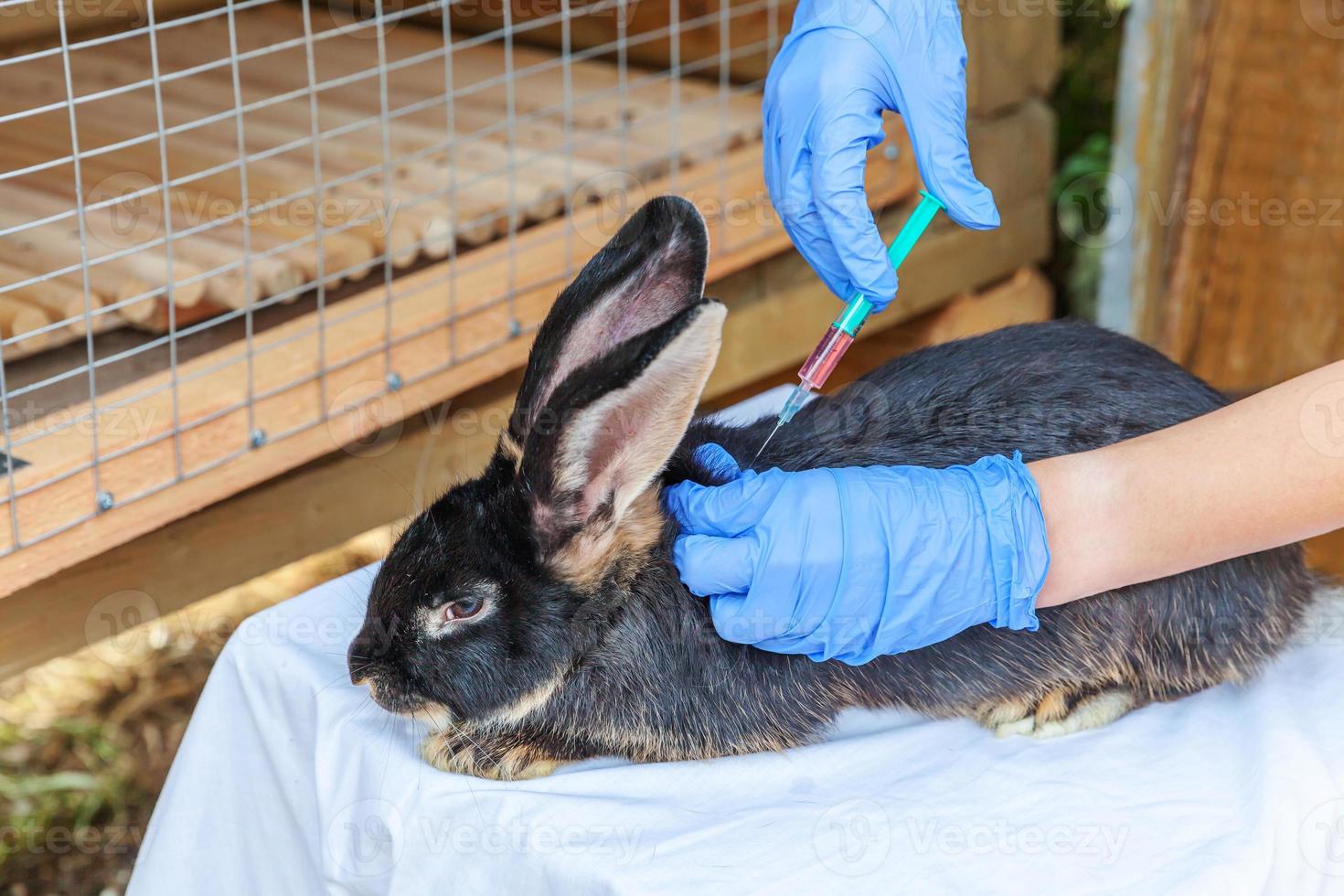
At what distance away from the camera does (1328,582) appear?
6.29 ft

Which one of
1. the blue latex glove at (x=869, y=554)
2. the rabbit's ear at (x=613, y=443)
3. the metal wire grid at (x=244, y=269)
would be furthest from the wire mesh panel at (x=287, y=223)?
the blue latex glove at (x=869, y=554)

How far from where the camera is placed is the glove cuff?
57.7 inches

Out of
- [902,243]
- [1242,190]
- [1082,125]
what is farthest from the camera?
[1082,125]

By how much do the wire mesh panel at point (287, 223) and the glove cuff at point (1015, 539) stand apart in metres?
1.24

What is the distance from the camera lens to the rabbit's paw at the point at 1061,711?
63.5 inches

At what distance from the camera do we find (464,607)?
5.09 feet

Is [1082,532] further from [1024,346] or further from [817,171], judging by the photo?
[817,171]

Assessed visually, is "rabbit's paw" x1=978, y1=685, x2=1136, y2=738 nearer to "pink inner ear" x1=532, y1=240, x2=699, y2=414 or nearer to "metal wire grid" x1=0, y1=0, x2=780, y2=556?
"pink inner ear" x1=532, y1=240, x2=699, y2=414

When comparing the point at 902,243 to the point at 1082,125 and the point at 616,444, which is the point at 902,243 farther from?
the point at 1082,125

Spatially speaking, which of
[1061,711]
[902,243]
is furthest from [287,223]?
[1061,711]

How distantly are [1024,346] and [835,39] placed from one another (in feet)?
1.54

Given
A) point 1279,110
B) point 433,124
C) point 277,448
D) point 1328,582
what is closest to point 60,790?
point 277,448

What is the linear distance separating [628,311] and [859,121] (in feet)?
1.28

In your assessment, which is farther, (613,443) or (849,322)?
(849,322)
